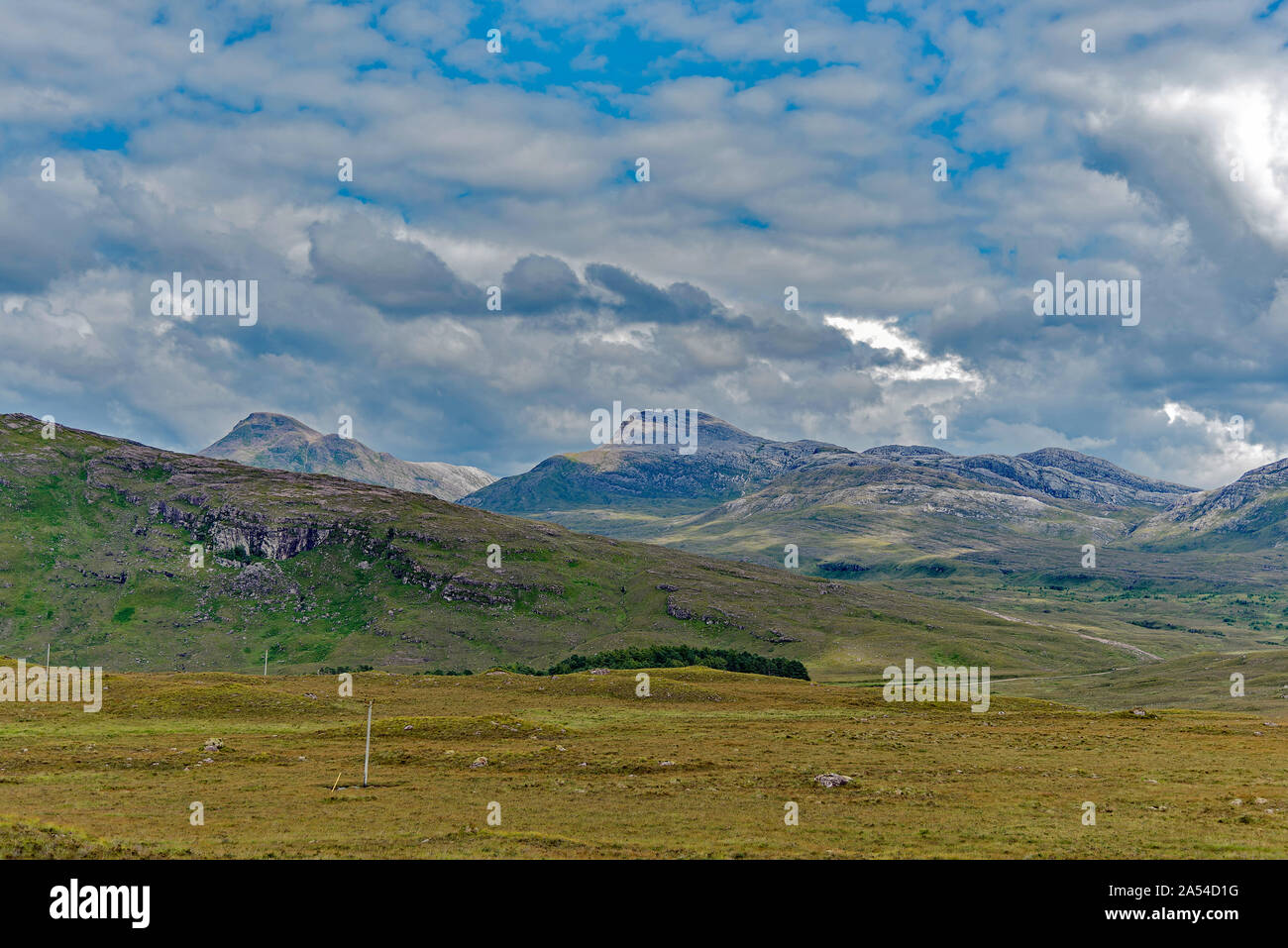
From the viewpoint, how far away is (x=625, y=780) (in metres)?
66.8

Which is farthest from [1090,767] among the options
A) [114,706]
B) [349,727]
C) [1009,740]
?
[114,706]

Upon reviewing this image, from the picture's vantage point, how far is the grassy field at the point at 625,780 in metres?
45.6

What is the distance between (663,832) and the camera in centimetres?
4891

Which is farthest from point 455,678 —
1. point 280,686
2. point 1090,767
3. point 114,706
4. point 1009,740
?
point 1090,767

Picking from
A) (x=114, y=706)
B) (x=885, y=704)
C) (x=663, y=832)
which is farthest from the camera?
(x=885, y=704)

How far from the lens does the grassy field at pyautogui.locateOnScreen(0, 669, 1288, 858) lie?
4562 centimetres

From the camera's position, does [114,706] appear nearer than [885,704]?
Yes
